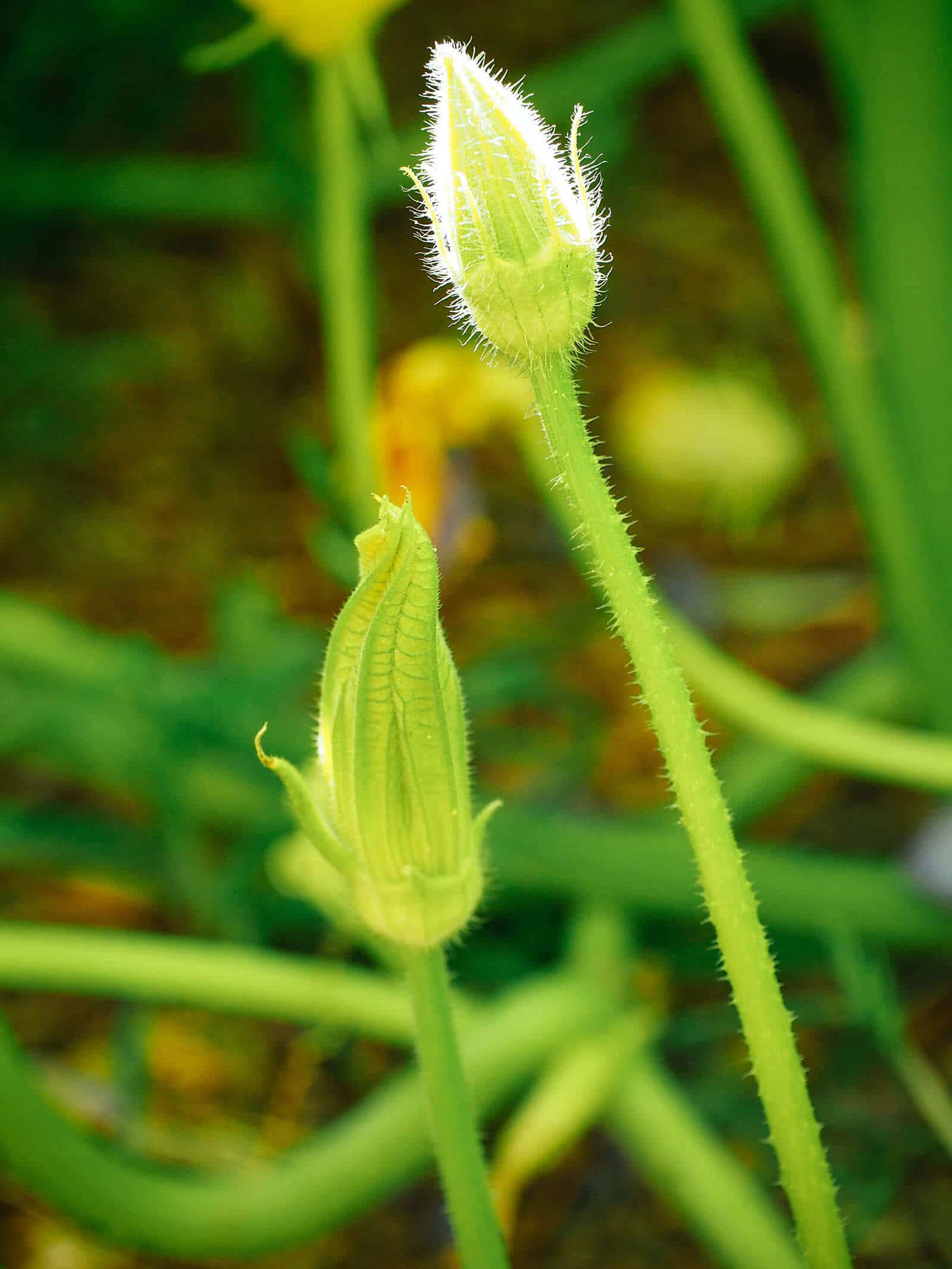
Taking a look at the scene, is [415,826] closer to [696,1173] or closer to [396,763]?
[396,763]

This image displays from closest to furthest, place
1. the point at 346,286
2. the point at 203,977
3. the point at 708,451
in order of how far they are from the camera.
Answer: the point at 203,977, the point at 346,286, the point at 708,451

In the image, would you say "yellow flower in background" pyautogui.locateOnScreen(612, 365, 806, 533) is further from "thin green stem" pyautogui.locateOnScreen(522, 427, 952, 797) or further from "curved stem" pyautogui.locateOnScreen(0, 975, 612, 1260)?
"curved stem" pyautogui.locateOnScreen(0, 975, 612, 1260)

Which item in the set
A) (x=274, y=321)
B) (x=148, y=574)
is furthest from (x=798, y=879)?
(x=274, y=321)

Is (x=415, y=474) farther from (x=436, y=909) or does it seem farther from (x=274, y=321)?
(x=274, y=321)

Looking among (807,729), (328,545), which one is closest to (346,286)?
(328,545)

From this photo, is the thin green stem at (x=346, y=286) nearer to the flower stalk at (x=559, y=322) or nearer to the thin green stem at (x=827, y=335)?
the thin green stem at (x=827, y=335)

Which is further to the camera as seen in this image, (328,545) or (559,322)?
(328,545)
